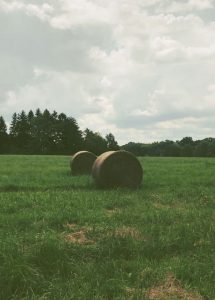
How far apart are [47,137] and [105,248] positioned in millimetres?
110344

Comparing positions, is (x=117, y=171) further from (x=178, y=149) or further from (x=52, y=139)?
(x=52, y=139)

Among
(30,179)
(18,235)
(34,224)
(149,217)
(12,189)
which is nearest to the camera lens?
(18,235)

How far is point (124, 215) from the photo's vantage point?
436 inches

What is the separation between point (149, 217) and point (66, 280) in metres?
4.38

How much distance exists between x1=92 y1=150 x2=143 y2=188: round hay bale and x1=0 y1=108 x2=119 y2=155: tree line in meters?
89.6

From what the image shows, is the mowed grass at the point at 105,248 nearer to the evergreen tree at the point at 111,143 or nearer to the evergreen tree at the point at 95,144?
the evergreen tree at the point at 95,144

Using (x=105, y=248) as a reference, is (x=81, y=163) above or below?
above

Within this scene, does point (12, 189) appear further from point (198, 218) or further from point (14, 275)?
point (14, 275)

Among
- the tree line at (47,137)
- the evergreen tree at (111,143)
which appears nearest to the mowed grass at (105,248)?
the tree line at (47,137)

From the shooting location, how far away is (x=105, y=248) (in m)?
8.08

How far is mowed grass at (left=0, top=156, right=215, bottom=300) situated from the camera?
6.44 meters

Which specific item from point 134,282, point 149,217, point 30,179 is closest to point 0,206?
point 149,217

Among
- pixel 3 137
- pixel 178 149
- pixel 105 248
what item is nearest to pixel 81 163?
pixel 105 248

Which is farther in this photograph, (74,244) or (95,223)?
(95,223)
